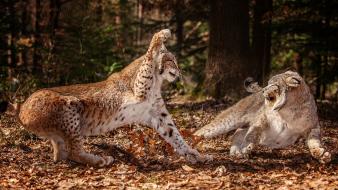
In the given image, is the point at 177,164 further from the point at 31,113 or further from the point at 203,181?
the point at 31,113

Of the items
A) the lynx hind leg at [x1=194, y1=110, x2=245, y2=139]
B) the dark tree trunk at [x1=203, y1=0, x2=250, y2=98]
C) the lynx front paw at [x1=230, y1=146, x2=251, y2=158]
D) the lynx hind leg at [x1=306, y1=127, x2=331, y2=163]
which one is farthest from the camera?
the dark tree trunk at [x1=203, y1=0, x2=250, y2=98]

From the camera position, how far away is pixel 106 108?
796cm

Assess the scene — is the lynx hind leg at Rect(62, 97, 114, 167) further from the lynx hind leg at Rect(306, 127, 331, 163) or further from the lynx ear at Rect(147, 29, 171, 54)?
the lynx hind leg at Rect(306, 127, 331, 163)

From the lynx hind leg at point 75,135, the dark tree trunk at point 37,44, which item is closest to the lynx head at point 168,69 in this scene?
the lynx hind leg at point 75,135

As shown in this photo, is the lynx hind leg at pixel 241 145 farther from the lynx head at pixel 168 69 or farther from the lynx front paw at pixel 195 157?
the lynx head at pixel 168 69

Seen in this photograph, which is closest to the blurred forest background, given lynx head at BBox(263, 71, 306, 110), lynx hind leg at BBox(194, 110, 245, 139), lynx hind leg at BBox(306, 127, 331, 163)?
lynx hind leg at BBox(194, 110, 245, 139)

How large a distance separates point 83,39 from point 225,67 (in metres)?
4.16

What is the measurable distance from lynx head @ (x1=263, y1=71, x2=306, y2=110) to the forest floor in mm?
837

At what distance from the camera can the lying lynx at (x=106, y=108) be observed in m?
7.54

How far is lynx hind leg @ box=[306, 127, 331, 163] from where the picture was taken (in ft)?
25.6

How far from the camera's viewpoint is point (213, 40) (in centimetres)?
1409

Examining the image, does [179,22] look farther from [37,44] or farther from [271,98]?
[271,98]

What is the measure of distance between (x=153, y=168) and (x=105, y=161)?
2.00 feet

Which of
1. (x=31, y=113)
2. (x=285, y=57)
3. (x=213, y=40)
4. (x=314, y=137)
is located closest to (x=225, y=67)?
(x=213, y=40)
